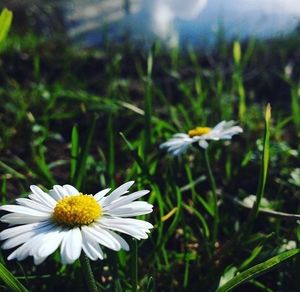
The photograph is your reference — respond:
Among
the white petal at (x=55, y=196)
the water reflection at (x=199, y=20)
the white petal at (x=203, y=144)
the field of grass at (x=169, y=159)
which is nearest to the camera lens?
the white petal at (x=55, y=196)

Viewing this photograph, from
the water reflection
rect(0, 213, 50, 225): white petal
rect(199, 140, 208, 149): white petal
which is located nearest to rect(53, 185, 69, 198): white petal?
rect(0, 213, 50, 225): white petal

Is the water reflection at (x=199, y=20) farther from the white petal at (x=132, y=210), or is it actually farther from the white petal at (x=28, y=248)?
the white petal at (x=28, y=248)

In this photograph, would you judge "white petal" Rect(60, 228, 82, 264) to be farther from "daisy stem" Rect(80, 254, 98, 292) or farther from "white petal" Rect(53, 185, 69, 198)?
"white petal" Rect(53, 185, 69, 198)

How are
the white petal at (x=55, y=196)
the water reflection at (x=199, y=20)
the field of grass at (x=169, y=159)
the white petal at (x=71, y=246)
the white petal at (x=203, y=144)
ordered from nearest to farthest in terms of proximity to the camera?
the white petal at (x=71, y=246) < the white petal at (x=55, y=196) < the field of grass at (x=169, y=159) < the white petal at (x=203, y=144) < the water reflection at (x=199, y=20)

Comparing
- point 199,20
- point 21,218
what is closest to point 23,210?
point 21,218

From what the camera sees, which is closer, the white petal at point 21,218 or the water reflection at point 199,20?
the white petal at point 21,218

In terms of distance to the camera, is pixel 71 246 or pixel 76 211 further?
pixel 76 211

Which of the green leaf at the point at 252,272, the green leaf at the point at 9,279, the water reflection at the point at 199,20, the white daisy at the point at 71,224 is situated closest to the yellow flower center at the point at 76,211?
the white daisy at the point at 71,224

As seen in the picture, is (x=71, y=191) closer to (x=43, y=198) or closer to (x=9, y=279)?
(x=43, y=198)
